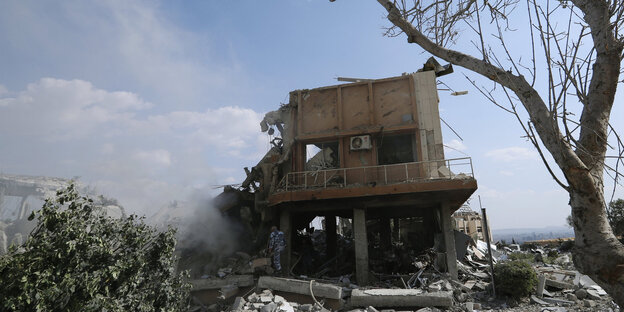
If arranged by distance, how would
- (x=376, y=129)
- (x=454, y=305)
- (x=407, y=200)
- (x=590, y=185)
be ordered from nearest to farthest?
1. (x=590, y=185)
2. (x=454, y=305)
3. (x=407, y=200)
4. (x=376, y=129)

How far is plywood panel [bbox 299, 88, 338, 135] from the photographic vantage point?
629 inches

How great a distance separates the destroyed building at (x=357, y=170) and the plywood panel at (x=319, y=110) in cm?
5

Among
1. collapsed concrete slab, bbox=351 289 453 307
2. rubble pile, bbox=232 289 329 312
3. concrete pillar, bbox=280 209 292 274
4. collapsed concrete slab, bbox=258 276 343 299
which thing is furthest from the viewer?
concrete pillar, bbox=280 209 292 274

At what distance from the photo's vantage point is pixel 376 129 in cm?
1495

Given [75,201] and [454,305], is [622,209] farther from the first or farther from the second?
[75,201]

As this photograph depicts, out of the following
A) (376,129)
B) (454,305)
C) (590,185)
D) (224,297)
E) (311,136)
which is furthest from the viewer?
(311,136)

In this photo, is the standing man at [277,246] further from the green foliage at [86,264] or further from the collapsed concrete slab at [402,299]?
the green foliage at [86,264]

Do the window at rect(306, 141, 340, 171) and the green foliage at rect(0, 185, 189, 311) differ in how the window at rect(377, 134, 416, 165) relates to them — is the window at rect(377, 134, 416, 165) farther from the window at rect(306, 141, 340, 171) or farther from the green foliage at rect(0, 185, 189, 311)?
the green foliage at rect(0, 185, 189, 311)

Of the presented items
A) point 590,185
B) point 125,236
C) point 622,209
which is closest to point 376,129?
point 125,236

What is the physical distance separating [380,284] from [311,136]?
283 inches

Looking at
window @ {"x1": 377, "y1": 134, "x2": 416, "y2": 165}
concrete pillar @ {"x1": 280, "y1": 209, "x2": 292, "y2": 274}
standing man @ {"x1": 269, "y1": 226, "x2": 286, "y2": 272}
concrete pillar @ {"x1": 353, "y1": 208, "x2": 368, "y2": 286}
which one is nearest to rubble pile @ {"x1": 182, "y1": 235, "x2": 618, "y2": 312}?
standing man @ {"x1": 269, "y1": 226, "x2": 286, "y2": 272}

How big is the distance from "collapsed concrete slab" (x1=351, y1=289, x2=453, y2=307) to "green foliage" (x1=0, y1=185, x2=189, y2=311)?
475 centimetres

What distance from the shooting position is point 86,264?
5738mm

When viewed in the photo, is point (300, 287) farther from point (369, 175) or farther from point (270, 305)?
point (369, 175)
